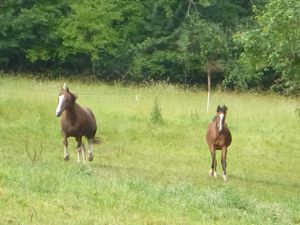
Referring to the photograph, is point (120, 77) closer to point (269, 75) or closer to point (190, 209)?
point (269, 75)

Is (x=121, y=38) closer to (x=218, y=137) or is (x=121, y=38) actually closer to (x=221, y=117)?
(x=218, y=137)

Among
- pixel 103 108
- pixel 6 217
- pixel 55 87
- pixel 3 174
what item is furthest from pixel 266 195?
pixel 55 87

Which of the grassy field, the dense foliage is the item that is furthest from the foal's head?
the dense foliage

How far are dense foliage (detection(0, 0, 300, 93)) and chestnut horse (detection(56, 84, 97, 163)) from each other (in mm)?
21520

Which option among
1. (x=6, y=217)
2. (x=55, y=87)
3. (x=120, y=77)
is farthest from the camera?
(x=120, y=77)

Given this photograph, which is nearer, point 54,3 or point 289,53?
point 289,53

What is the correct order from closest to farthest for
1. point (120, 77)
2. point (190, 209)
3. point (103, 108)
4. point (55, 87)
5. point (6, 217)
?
point (6, 217) → point (190, 209) → point (103, 108) → point (55, 87) → point (120, 77)

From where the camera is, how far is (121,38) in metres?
43.5

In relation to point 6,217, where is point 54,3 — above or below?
above

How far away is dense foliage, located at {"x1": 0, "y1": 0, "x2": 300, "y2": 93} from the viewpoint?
40375mm

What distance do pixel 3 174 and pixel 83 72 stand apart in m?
33.1

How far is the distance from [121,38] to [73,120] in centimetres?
2802

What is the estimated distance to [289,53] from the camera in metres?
14.8

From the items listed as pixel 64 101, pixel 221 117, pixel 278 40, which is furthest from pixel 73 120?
pixel 278 40
